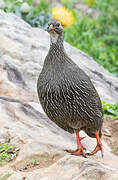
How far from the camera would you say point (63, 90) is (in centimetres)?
475

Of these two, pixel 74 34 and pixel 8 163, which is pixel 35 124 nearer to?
pixel 8 163

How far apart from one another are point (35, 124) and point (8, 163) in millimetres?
996

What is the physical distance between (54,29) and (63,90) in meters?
0.71

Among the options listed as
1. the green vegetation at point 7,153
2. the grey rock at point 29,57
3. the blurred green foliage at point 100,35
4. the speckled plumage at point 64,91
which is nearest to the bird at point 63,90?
the speckled plumage at point 64,91

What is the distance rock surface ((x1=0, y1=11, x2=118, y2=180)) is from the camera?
14.1 feet

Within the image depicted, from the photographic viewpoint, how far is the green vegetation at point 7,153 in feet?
15.6

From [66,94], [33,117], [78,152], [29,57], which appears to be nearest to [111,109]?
[29,57]

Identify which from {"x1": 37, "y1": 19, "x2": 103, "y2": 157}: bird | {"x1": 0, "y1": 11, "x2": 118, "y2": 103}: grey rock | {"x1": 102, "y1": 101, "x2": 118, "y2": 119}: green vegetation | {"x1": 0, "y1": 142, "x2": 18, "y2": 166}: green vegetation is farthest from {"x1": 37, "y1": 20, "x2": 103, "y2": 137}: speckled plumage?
{"x1": 102, "y1": 101, "x2": 118, "y2": 119}: green vegetation

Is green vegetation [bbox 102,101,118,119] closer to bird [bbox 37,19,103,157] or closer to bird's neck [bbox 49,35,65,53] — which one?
bird [bbox 37,19,103,157]

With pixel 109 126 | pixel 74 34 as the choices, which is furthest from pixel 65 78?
pixel 74 34

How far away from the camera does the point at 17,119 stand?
5512 mm

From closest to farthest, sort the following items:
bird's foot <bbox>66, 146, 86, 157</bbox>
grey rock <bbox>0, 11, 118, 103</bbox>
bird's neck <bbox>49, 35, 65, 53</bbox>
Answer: bird's neck <bbox>49, 35, 65, 53</bbox> < bird's foot <bbox>66, 146, 86, 157</bbox> < grey rock <bbox>0, 11, 118, 103</bbox>

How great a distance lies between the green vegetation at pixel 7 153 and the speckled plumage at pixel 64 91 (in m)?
0.59

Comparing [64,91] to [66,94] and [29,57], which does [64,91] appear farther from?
[29,57]
